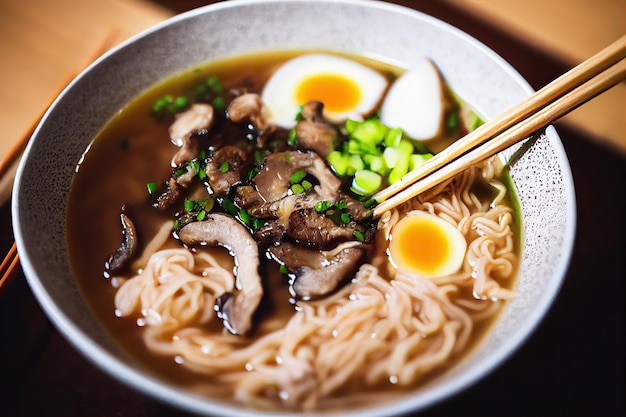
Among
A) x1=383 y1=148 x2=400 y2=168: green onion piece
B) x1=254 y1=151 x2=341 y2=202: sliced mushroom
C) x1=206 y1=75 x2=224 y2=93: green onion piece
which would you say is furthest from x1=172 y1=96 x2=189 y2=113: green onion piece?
x1=383 y1=148 x2=400 y2=168: green onion piece

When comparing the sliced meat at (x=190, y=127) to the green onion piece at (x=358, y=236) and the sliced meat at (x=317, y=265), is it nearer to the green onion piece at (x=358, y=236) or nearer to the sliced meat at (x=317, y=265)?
the sliced meat at (x=317, y=265)

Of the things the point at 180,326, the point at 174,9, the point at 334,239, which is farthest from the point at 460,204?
the point at 174,9

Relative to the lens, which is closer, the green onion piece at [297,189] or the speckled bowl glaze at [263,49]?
the speckled bowl glaze at [263,49]

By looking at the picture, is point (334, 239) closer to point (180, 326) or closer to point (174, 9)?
point (180, 326)

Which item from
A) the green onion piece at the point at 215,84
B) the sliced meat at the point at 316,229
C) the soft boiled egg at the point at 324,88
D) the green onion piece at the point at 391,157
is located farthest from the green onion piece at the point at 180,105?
the green onion piece at the point at 391,157

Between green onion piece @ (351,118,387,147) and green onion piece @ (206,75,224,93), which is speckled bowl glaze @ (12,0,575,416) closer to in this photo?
green onion piece @ (206,75,224,93)

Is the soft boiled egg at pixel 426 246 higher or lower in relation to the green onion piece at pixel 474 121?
lower

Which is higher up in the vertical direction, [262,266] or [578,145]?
[578,145]
